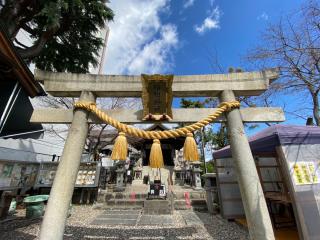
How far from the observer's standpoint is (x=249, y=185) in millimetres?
2393

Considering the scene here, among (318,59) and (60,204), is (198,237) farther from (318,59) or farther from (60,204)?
(318,59)

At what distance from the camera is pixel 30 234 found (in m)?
4.39

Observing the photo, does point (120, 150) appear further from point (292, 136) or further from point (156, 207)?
point (156, 207)

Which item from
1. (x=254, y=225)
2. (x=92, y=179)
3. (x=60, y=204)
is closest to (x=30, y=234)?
(x=60, y=204)

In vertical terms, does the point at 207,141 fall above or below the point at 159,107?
above

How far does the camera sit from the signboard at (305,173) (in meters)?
3.30

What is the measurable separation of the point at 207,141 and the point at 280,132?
15.4 metres

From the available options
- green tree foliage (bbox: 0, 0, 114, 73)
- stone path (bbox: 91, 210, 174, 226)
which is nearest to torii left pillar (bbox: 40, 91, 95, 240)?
stone path (bbox: 91, 210, 174, 226)

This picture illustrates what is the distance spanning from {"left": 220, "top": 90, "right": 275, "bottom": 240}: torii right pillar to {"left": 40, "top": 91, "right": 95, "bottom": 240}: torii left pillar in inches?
94.8

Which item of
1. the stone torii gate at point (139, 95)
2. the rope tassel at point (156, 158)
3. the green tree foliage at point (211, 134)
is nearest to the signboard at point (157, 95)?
the stone torii gate at point (139, 95)

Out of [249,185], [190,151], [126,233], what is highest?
[190,151]

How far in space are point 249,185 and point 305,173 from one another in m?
1.87

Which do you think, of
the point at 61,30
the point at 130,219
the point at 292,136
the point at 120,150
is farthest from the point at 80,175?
the point at 292,136

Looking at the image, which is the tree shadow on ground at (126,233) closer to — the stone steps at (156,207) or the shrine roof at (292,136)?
the stone steps at (156,207)
